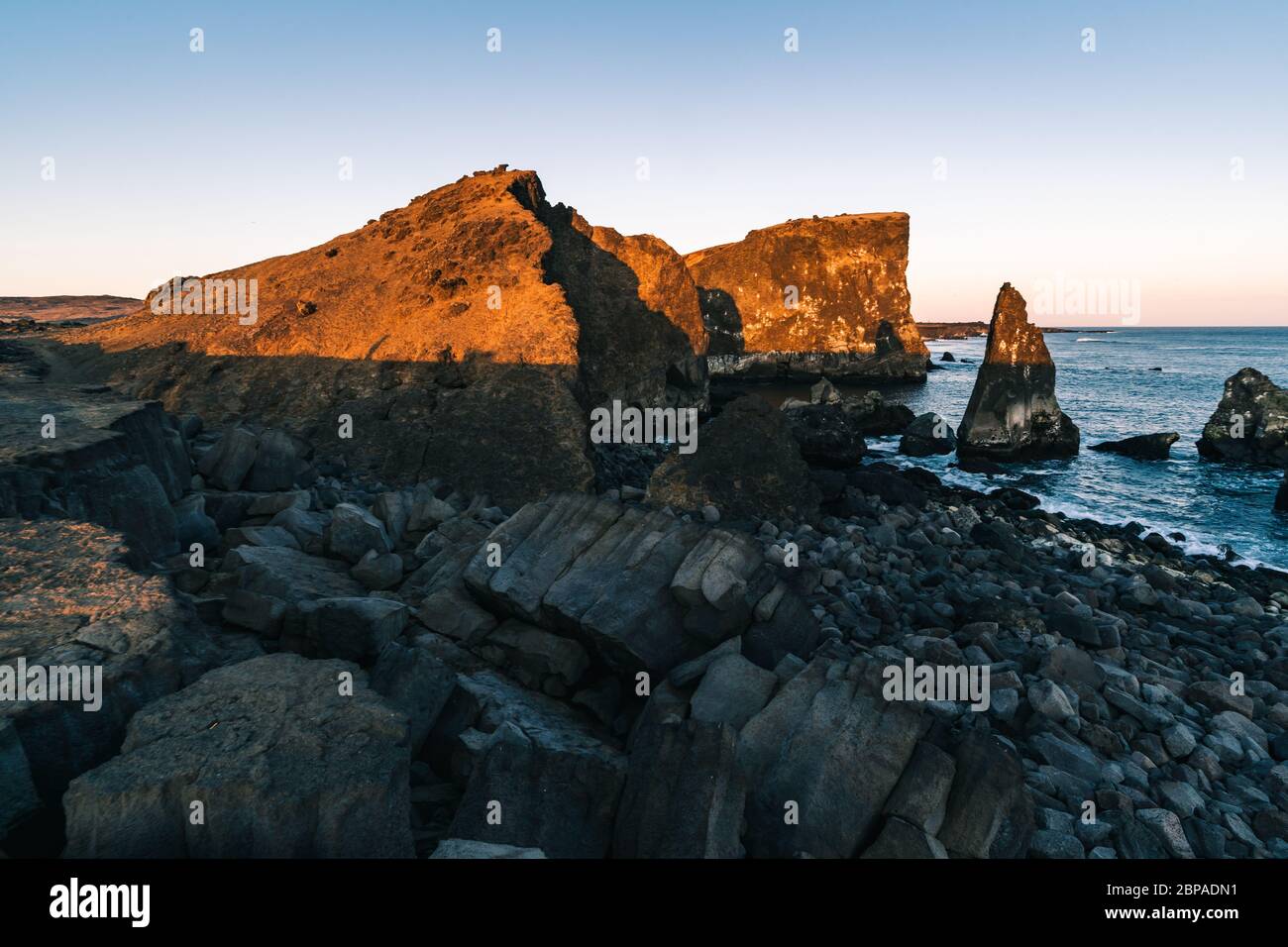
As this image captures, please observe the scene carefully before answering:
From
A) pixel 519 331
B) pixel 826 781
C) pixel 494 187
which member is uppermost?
pixel 494 187

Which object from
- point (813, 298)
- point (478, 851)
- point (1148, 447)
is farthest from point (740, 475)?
point (813, 298)

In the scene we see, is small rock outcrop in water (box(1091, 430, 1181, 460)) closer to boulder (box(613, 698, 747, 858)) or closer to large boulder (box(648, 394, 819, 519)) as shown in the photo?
large boulder (box(648, 394, 819, 519))

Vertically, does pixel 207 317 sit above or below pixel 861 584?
above

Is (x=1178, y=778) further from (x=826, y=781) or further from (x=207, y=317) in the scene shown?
(x=207, y=317)

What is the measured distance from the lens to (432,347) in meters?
15.6

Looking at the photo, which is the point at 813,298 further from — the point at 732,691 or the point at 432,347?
the point at 732,691

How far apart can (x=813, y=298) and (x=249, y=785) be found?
92.0m

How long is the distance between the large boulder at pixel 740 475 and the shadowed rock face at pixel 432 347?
5.88ft

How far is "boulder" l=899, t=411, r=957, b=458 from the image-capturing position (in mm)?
28250

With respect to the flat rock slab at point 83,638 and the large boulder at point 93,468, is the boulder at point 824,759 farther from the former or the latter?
the large boulder at point 93,468

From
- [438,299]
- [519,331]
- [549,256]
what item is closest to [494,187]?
[549,256]

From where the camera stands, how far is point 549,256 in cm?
1928

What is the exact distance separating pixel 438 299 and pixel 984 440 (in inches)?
863
